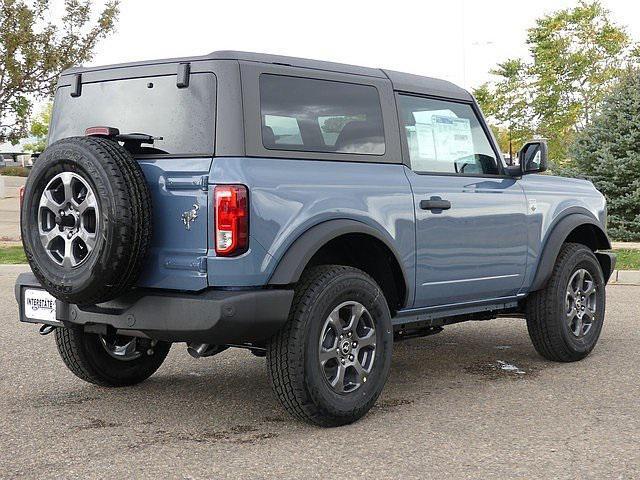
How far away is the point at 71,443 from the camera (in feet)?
14.8

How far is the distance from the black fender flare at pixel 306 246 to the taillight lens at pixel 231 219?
0.23 metres

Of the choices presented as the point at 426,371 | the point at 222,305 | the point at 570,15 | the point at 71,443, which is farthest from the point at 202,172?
the point at 570,15

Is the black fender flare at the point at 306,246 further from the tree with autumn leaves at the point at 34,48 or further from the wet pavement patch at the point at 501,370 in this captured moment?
the tree with autumn leaves at the point at 34,48

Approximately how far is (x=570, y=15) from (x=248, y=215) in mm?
38054

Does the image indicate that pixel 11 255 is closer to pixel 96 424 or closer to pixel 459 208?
pixel 96 424

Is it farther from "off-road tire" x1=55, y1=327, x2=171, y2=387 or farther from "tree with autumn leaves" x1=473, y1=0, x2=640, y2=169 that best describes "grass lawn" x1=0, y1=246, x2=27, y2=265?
"tree with autumn leaves" x1=473, y1=0, x2=640, y2=169

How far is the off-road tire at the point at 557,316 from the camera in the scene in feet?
20.9

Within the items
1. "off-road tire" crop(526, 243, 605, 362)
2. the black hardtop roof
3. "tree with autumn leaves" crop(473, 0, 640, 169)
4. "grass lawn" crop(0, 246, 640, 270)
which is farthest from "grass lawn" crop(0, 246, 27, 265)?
"tree with autumn leaves" crop(473, 0, 640, 169)

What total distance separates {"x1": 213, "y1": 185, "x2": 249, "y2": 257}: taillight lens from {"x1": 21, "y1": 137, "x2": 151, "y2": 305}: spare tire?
0.36m

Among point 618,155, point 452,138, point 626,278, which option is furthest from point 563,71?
point 452,138

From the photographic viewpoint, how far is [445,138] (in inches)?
229

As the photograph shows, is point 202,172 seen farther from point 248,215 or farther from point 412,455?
point 412,455

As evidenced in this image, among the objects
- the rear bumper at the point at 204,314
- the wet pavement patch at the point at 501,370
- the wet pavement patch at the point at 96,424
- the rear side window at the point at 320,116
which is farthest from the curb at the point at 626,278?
the wet pavement patch at the point at 96,424

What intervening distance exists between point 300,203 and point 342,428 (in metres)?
1.17
